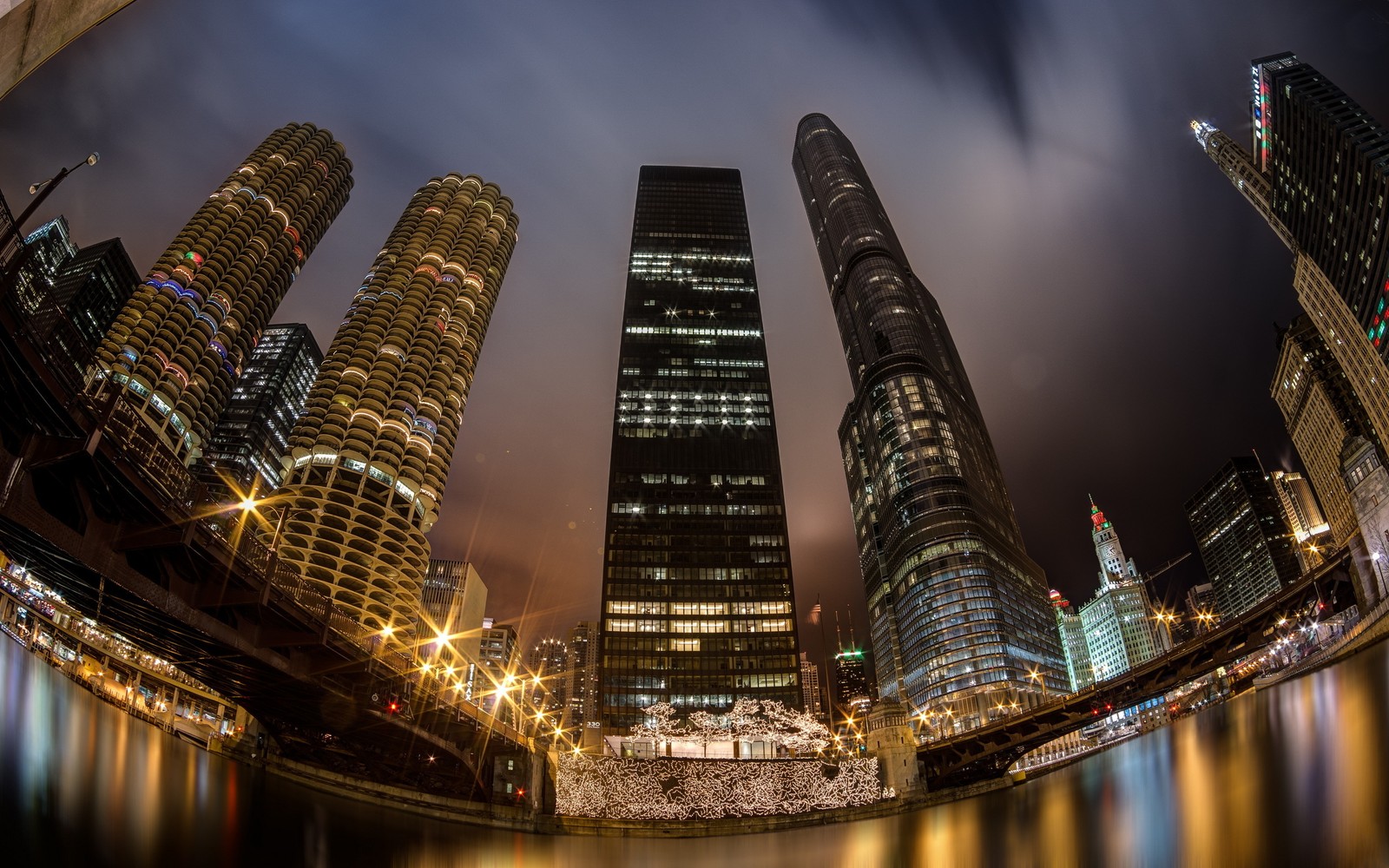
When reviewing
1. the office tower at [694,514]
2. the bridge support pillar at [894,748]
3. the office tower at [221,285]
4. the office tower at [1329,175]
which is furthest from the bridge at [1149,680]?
the office tower at [221,285]

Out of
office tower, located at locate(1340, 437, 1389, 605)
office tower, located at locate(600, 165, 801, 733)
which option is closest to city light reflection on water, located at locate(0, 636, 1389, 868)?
office tower, located at locate(1340, 437, 1389, 605)

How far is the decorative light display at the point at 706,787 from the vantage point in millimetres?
62344

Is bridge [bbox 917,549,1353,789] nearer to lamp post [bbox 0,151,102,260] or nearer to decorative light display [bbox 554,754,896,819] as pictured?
decorative light display [bbox 554,754,896,819]

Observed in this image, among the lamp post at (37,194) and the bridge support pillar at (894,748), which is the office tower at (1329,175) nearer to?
the bridge support pillar at (894,748)

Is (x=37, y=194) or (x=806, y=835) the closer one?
(x=37, y=194)

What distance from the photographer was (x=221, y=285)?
150250 mm

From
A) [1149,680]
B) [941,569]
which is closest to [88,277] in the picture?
[941,569]

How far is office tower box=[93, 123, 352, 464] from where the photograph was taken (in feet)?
421

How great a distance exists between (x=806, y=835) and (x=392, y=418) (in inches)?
5224

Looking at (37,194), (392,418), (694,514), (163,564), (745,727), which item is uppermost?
(392,418)

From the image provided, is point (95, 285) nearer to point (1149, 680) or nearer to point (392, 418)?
point (392, 418)

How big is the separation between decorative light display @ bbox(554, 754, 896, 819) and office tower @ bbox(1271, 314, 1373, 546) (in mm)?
131946

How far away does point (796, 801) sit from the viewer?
222 feet

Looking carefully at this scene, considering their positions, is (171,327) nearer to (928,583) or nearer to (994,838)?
(994,838)
